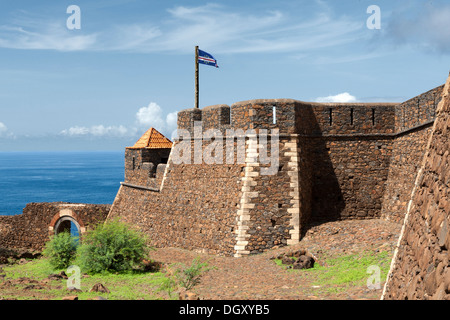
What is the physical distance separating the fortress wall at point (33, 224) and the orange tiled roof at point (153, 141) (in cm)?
414

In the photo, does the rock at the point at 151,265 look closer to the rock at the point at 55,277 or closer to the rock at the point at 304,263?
the rock at the point at 55,277

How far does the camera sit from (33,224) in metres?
25.0

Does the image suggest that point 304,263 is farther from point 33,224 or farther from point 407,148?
point 33,224

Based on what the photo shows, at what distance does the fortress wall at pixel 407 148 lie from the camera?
1461 cm

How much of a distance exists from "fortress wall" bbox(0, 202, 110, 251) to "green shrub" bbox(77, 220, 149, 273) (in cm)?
797

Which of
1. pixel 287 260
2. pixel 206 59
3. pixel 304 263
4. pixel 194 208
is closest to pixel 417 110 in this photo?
pixel 304 263

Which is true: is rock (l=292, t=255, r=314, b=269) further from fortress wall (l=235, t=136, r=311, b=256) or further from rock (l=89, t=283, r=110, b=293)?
rock (l=89, t=283, r=110, b=293)

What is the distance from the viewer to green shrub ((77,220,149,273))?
54.1 ft

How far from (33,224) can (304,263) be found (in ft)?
56.4

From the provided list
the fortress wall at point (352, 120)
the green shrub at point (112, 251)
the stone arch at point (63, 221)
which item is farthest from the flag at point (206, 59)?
the stone arch at point (63, 221)
